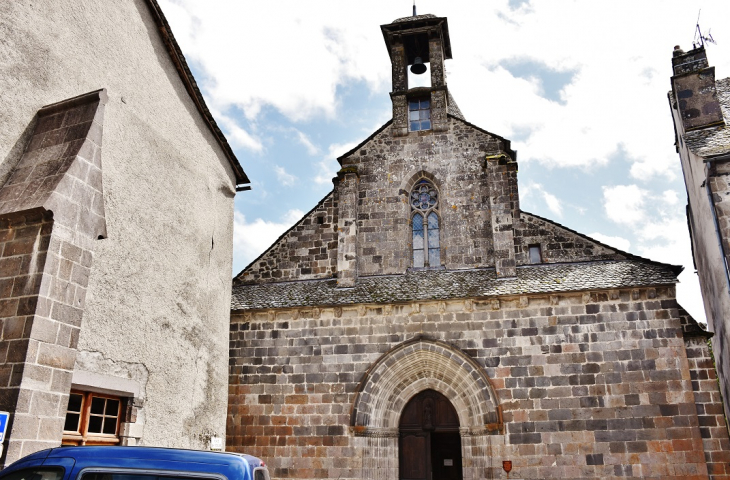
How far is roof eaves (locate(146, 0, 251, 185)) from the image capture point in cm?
925

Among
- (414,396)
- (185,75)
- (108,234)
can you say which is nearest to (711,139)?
(414,396)

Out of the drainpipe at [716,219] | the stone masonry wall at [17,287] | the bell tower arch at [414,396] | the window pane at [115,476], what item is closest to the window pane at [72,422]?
the stone masonry wall at [17,287]

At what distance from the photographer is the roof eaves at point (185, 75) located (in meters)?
9.25

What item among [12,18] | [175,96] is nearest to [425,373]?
[175,96]

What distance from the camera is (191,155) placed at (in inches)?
389

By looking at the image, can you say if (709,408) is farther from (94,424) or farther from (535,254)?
(94,424)

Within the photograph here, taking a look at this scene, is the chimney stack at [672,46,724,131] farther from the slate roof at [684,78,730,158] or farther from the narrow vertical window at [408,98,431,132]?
the narrow vertical window at [408,98,431,132]

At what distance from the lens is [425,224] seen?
42.1 ft

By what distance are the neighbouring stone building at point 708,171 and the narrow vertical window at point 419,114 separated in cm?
516

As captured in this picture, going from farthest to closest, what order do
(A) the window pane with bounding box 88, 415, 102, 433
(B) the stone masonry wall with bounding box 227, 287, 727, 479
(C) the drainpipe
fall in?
(B) the stone masonry wall with bounding box 227, 287, 727, 479 → (C) the drainpipe → (A) the window pane with bounding box 88, 415, 102, 433

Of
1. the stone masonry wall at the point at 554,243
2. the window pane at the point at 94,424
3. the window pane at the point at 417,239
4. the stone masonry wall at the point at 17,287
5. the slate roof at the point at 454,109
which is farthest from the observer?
the slate roof at the point at 454,109

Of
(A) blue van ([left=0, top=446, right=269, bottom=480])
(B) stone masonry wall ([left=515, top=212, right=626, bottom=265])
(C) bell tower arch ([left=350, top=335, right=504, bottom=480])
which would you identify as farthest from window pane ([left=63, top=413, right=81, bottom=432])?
(B) stone masonry wall ([left=515, top=212, right=626, bottom=265])

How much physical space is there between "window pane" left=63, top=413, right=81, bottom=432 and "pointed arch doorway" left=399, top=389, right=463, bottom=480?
6287 millimetres

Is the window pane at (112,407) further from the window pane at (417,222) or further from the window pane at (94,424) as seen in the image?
the window pane at (417,222)
